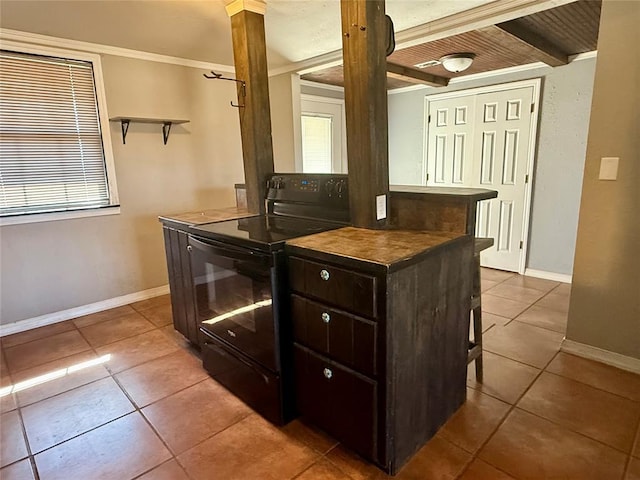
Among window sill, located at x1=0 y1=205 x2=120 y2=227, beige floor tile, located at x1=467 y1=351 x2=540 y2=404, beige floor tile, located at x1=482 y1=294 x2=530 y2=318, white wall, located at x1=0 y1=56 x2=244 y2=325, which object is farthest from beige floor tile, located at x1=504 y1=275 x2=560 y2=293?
window sill, located at x1=0 y1=205 x2=120 y2=227

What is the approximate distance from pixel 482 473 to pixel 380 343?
0.71 metres

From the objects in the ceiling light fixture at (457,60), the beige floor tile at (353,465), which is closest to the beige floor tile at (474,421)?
the beige floor tile at (353,465)

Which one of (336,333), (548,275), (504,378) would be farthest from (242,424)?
(548,275)

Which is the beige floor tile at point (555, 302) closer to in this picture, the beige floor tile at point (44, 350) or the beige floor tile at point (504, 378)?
the beige floor tile at point (504, 378)

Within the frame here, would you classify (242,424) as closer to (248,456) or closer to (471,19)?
(248,456)

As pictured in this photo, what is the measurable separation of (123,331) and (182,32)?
2355 millimetres

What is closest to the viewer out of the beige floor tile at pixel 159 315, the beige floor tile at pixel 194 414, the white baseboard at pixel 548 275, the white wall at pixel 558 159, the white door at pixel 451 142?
the beige floor tile at pixel 194 414

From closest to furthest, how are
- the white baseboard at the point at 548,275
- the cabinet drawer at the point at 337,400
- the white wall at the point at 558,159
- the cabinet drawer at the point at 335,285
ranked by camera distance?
the cabinet drawer at the point at 335,285
the cabinet drawer at the point at 337,400
the white wall at the point at 558,159
the white baseboard at the point at 548,275

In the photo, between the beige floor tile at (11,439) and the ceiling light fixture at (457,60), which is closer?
the beige floor tile at (11,439)

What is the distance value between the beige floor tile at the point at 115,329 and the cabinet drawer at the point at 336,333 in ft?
5.73

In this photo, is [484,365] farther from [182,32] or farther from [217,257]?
[182,32]

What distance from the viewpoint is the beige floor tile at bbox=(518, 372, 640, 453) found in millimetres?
1673

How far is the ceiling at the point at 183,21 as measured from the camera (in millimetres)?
2426

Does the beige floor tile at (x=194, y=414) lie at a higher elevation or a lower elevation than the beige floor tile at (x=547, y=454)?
lower
